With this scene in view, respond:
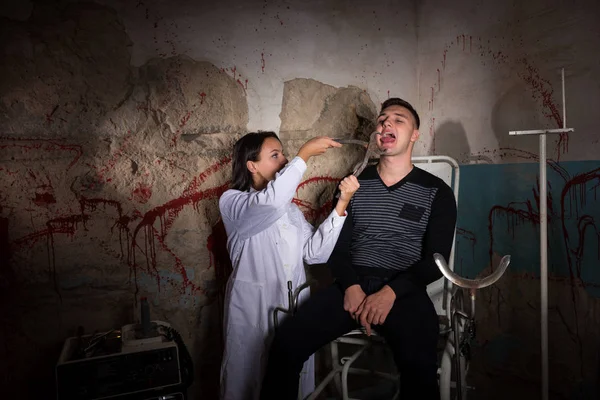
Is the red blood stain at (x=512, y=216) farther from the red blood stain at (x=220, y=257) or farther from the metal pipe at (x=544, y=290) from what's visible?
the red blood stain at (x=220, y=257)

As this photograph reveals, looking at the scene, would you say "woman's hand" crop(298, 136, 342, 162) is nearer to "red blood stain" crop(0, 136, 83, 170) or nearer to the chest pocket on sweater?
the chest pocket on sweater

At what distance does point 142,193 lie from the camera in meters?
2.21

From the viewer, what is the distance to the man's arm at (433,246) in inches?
71.4

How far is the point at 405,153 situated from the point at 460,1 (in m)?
1.13

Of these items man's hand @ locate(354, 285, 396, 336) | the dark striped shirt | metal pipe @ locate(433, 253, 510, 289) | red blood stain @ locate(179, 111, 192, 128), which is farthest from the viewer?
red blood stain @ locate(179, 111, 192, 128)

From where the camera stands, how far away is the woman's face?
6.97 ft

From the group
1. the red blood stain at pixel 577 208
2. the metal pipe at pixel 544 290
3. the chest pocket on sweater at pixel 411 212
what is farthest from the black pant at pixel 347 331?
the red blood stain at pixel 577 208

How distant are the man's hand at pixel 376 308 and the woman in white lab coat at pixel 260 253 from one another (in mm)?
347

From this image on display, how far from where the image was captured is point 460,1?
2.60m

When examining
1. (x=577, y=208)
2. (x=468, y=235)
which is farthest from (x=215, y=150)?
(x=577, y=208)

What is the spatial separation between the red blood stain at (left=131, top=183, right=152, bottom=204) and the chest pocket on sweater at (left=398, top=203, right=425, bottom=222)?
3.99 ft

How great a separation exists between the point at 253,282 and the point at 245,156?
0.59m

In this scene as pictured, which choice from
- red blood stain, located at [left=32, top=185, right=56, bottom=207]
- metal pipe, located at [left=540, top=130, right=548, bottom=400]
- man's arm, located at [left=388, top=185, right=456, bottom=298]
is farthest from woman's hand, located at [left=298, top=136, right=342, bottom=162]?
red blood stain, located at [left=32, top=185, right=56, bottom=207]

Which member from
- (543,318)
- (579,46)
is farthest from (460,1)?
(543,318)
